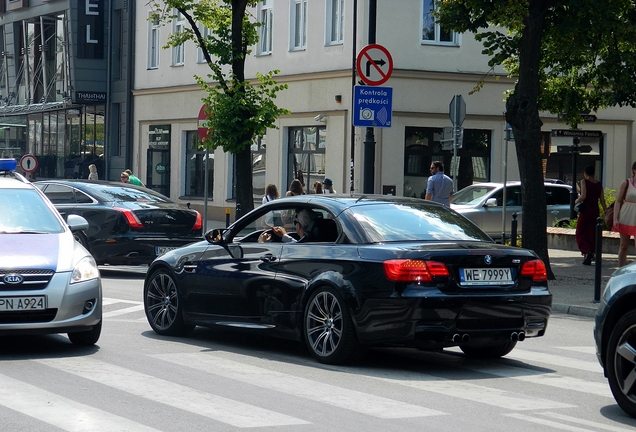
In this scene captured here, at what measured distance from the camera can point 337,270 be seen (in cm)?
928

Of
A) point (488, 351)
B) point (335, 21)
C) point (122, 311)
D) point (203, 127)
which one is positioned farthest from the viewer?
point (335, 21)

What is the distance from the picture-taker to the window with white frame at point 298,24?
3416cm

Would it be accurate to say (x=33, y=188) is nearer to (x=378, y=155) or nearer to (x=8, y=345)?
(x=8, y=345)

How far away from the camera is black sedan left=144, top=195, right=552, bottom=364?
348 inches

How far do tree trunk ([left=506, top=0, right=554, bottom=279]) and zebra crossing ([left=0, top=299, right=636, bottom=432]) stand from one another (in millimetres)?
7831

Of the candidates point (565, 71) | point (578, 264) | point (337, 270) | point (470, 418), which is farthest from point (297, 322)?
point (565, 71)

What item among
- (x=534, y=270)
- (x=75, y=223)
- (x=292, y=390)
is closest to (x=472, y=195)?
(x=75, y=223)

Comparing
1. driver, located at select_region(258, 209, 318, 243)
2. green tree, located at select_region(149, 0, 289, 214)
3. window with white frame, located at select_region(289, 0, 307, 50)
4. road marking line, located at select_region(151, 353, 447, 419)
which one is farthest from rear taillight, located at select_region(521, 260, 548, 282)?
window with white frame, located at select_region(289, 0, 307, 50)

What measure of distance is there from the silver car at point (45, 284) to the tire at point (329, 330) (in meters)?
1.89

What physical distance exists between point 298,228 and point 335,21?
23.1m

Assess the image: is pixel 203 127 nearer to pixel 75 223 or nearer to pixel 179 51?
pixel 75 223

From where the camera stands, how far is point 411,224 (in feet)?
31.7

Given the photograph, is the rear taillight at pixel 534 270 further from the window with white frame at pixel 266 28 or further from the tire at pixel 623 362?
the window with white frame at pixel 266 28

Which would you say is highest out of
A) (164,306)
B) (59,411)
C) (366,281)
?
(366,281)
